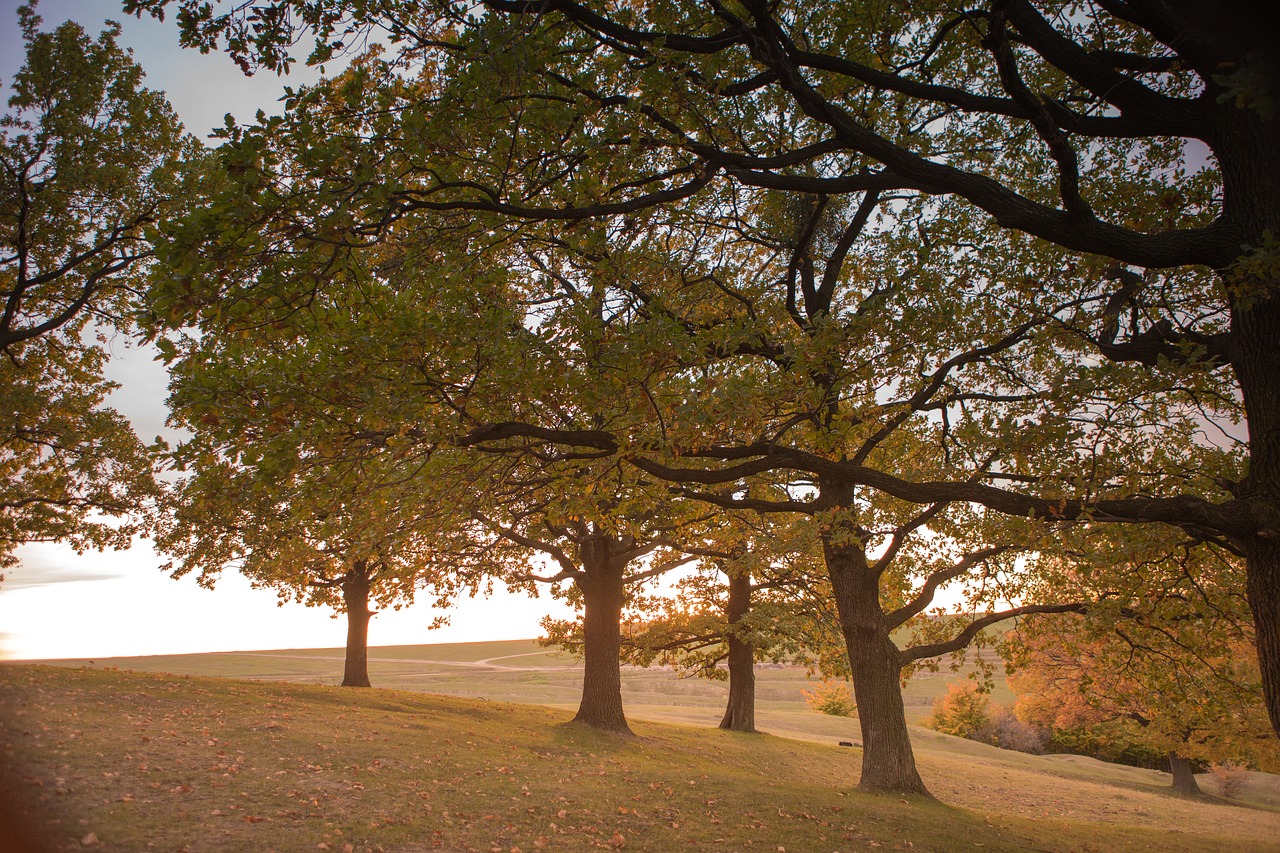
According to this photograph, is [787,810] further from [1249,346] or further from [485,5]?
[485,5]

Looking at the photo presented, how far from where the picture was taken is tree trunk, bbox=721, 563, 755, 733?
28.9 meters

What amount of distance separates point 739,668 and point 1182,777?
23326mm

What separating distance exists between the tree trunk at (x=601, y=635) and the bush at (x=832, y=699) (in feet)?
102

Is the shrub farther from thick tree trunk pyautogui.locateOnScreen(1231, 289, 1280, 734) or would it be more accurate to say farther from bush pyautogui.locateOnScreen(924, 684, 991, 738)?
thick tree trunk pyautogui.locateOnScreen(1231, 289, 1280, 734)

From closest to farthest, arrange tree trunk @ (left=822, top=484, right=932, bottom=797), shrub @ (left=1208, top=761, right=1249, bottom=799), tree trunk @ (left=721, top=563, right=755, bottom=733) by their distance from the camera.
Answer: tree trunk @ (left=822, top=484, right=932, bottom=797)
tree trunk @ (left=721, top=563, right=755, bottom=733)
shrub @ (left=1208, top=761, right=1249, bottom=799)

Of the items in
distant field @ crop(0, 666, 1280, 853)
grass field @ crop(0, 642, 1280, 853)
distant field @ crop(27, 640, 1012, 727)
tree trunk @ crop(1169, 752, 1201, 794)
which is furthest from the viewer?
distant field @ crop(27, 640, 1012, 727)

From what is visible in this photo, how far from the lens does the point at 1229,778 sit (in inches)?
1567

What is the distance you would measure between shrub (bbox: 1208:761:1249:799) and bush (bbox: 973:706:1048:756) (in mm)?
9552

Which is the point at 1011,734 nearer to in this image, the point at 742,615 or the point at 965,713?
the point at 965,713

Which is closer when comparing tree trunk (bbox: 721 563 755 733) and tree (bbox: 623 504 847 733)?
tree (bbox: 623 504 847 733)

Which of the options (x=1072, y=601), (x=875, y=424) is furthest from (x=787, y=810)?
(x=1072, y=601)

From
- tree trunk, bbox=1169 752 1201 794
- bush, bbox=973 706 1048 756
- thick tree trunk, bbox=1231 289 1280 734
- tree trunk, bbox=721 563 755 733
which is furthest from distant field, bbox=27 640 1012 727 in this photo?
thick tree trunk, bbox=1231 289 1280 734

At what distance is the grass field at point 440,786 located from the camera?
938cm

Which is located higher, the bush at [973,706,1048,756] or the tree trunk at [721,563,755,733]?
the tree trunk at [721,563,755,733]
